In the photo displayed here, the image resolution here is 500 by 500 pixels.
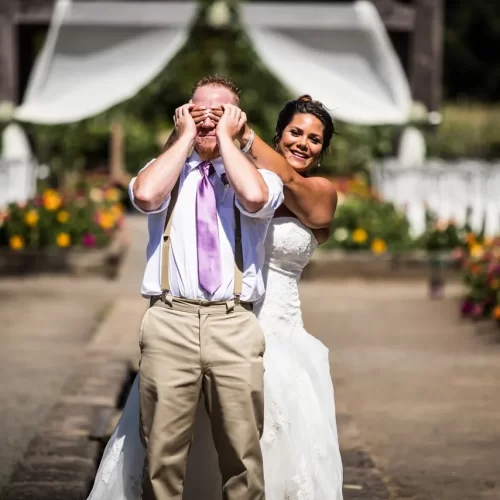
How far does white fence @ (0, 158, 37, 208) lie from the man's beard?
32.6 feet

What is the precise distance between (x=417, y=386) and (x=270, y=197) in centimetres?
354

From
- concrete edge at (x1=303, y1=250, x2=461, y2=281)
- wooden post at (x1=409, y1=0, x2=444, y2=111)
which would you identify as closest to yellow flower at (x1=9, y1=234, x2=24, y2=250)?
concrete edge at (x1=303, y1=250, x2=461, y2=281)

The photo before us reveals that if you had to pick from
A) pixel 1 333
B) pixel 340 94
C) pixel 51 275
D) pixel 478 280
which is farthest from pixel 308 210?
pixel 340 94

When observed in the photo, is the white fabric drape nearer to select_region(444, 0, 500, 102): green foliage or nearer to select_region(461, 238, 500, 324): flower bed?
select_region(461, 238, 500, 324): flower bed

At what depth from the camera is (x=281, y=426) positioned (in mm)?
3746

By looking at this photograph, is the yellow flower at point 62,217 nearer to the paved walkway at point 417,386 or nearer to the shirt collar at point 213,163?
the paved walkway at point 417,386

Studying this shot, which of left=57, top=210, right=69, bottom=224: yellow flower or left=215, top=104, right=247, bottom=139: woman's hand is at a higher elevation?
left=215, top=104, right=247, bottom=139: woman's hand

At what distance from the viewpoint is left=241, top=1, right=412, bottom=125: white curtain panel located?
44.8 feet

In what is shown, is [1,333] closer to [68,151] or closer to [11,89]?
[11,89]

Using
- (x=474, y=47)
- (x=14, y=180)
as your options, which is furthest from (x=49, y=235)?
(x=474, y=47)

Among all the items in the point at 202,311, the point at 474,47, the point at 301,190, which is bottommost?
the point at 202,311

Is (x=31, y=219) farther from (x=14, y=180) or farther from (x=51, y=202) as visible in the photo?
(x=14, y=180)

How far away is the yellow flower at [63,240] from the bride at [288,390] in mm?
7663

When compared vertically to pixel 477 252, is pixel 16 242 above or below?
below
